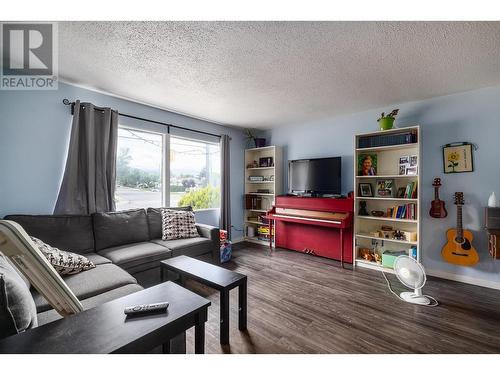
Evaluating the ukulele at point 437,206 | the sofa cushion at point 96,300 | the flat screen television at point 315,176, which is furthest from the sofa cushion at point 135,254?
the ukulele at point 437,206

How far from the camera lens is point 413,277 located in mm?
2189

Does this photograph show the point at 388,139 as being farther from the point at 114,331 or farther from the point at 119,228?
the point at 119,228

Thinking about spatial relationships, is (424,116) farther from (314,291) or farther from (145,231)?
(145,231)

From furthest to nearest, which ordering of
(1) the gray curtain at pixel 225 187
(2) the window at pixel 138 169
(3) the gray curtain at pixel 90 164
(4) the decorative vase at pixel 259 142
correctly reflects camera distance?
1. (4) the decorative vase at pixel 259 142
2. (1) the gray curtain at pixel 225 187
3. (2) the window at pixel 138 169
4. (3) the gray curtain at pixel 90 164

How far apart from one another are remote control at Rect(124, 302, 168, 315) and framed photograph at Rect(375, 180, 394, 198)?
3119 mm

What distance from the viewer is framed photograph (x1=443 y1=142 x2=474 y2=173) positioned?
2.65 meters

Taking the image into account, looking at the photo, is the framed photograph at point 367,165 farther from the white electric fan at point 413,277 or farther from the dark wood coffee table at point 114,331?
the dark wood coffee table at point 114,331

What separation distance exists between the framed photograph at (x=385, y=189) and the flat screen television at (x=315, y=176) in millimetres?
544

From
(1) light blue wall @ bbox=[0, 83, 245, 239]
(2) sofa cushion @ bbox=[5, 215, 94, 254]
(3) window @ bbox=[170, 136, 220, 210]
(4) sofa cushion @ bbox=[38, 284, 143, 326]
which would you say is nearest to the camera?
(4) sofa cushion @ bbox=[38, 284, 143, 326]

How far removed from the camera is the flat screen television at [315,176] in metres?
3.51

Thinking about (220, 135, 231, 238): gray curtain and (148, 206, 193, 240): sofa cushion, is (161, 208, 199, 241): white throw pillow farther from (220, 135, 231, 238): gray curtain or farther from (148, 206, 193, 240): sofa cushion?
(220, 135, 231, 238): gray curtain

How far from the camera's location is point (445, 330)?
1761mm

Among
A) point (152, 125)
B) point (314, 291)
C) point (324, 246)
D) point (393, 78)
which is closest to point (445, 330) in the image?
point (314, 291)

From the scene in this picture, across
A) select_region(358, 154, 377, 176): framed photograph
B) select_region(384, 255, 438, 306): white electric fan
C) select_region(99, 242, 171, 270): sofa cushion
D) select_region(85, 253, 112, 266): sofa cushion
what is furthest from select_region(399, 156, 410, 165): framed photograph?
select_region(85, 253, 112, 266): sofa cushion
